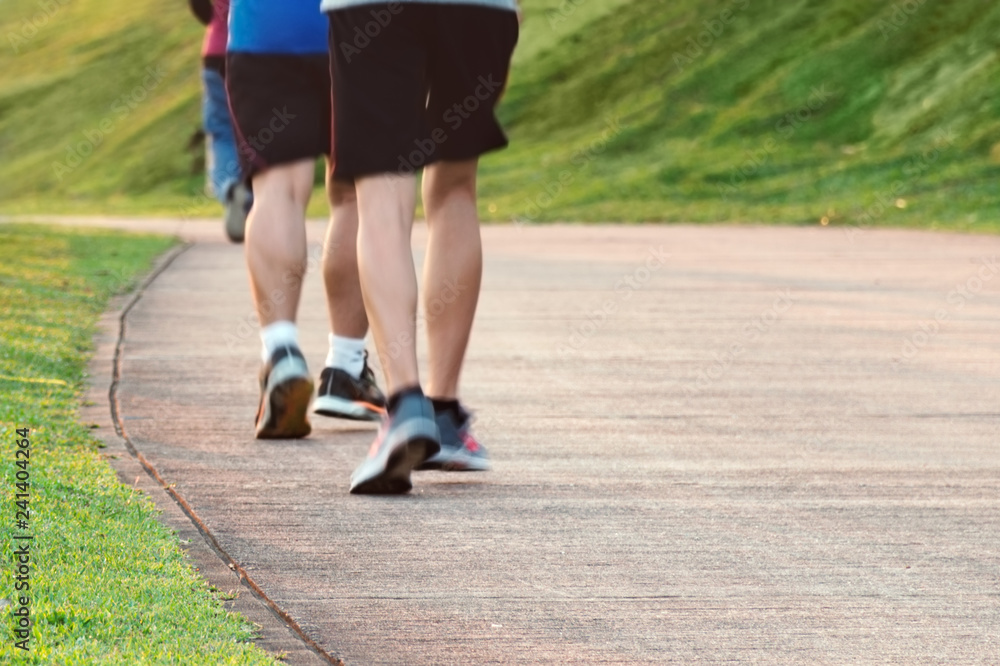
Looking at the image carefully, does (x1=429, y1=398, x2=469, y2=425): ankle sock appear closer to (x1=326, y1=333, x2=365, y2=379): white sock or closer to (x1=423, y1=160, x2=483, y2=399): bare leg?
(x1=423, y1=160, x2=483, y2=399): bare leg

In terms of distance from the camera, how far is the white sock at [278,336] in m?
5.21

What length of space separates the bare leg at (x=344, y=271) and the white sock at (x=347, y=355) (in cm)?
3

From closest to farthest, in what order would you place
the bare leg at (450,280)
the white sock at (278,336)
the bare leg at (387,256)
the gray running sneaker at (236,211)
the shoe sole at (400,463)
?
the shoe sole at (400,463), the bare leg at (387,256), the bare leg at (450,280), the white sock at (278,336), the gray running sneaker at (236,211)

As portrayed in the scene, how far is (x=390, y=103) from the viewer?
4.45 meters

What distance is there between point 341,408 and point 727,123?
26.5 meters

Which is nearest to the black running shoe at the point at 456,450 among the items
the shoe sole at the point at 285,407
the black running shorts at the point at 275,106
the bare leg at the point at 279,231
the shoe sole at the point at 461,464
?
the shoe sole at the point at 461,464

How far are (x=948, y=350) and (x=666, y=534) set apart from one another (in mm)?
3844

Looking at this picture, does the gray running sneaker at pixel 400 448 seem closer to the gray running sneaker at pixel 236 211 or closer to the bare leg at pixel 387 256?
the bare leg at pixel 387 256

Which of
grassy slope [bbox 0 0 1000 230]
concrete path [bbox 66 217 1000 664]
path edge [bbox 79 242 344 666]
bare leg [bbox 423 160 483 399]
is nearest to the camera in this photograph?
path edge [bbox 79 242 344 666]

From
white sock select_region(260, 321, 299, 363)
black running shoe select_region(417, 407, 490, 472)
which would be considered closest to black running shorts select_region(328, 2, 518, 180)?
black running shoe select_region(417, 407, 490, 472)

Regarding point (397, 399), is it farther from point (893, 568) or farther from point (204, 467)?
point (893, 568)

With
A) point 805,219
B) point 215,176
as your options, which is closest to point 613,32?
point 805,219

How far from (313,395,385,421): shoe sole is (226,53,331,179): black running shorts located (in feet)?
2.42

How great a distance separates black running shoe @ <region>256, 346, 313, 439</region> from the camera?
16.6 feet
